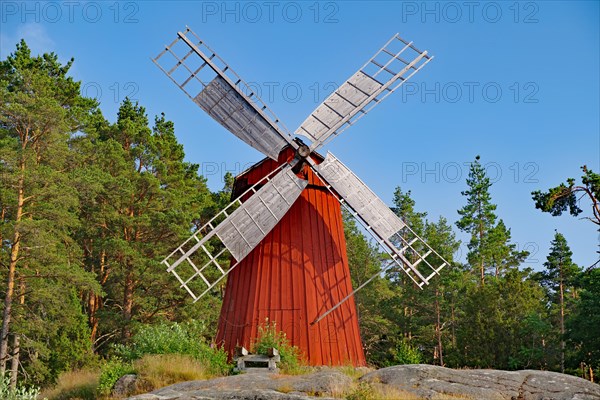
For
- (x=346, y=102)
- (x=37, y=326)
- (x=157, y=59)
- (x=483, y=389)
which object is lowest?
(x=483, y=389)

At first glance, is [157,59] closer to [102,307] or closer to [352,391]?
[352,391]

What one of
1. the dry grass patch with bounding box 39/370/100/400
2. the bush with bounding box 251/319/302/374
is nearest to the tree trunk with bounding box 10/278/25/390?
the dry grass patch with bounding box 39/370/100/400

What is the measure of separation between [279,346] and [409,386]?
4.03 m

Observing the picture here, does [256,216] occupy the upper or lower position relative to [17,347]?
upper

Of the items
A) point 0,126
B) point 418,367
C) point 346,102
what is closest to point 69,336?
point 0,126

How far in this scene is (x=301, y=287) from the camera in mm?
16656

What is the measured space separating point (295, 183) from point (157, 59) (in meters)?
5.60

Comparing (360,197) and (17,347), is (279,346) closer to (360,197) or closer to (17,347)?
(360,197)

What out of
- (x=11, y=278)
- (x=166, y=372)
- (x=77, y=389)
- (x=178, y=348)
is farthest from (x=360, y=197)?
(x=11, y=278)

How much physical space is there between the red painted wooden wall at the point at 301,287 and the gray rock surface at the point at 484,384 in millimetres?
3142

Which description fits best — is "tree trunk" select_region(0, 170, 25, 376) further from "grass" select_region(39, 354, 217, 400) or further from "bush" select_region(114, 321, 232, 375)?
"bush" select_region(114, 321, 232, 375)

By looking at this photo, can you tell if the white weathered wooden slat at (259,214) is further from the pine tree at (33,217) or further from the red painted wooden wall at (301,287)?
the pine tree at (33,217)

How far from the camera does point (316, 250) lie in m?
17.2

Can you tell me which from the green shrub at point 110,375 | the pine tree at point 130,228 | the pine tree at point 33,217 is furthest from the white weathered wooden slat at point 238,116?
the pine tree at point 130,228
